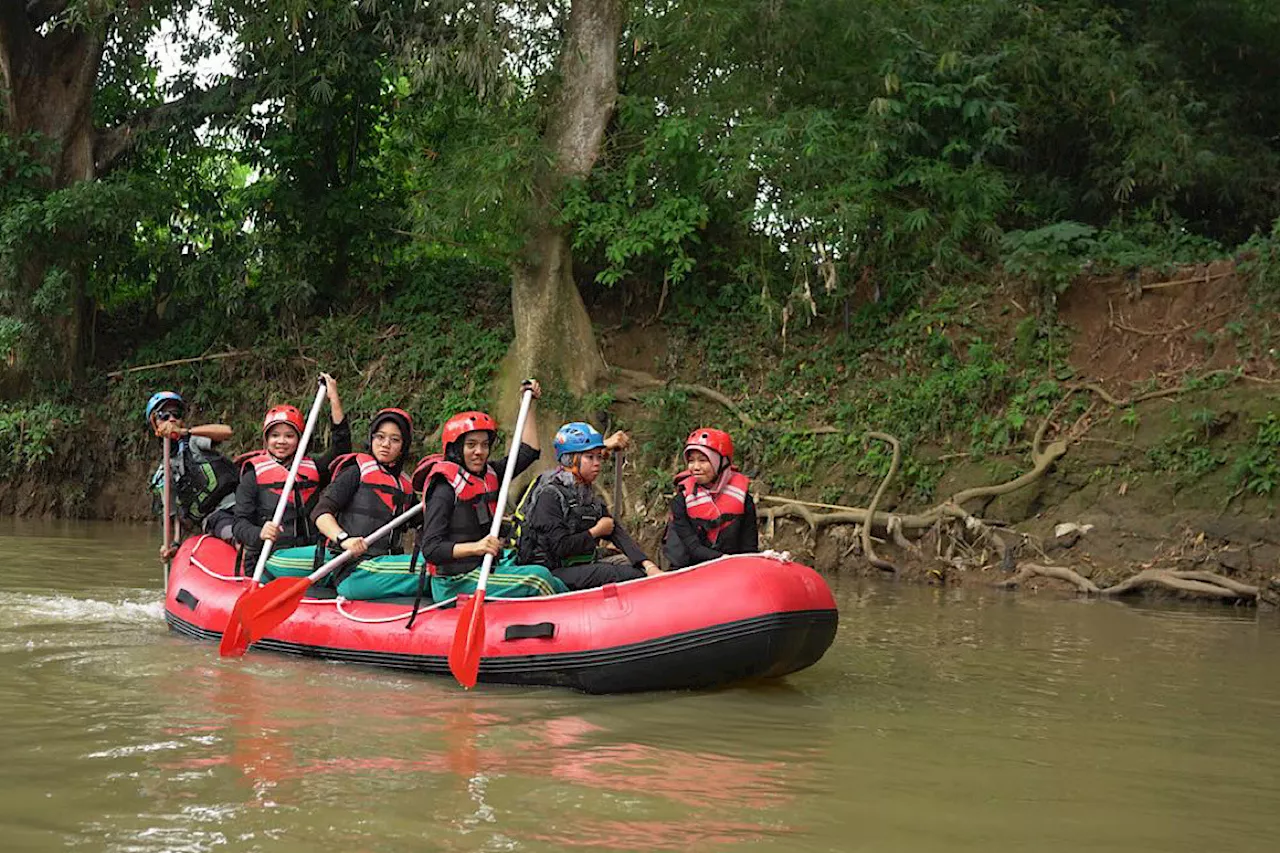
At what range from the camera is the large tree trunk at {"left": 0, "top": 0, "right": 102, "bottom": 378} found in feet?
56.1

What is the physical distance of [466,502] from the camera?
7434 mm

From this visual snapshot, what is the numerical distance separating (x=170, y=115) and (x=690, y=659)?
1325 centimetres

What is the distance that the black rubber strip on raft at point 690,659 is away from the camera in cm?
651

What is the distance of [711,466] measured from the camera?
7.55 m

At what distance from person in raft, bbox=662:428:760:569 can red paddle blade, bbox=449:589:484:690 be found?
4.03 feet

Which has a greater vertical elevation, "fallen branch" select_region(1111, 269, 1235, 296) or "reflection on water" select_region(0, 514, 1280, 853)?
"fallen branch" select_region(1111, 269, 1235, 296)

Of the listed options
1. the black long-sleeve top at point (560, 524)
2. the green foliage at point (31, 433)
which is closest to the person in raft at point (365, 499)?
the black long-sleeve top at point (560, 524)

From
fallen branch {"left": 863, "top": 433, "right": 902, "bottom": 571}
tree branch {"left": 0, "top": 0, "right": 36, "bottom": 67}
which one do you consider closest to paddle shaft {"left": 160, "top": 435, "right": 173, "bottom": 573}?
fallen branch {"left": 863, "top": 433, "right": 902, "bottom": 571}

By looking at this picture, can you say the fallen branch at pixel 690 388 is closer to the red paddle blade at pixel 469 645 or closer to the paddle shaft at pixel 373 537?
the paddle shaft at pixel 373 537

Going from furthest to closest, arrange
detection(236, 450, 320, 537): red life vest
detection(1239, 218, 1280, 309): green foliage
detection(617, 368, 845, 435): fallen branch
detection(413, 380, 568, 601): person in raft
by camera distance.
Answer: detection(617, 368, 845, 435): fallen branch, detection(1239, 218, 1280, 309): green foliage, detection(236, 450, 320, 537): red life vest, detection(413, 380, 568, 601): person in raft

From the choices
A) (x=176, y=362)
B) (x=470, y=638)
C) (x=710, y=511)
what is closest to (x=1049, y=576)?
(x=710, y=511)

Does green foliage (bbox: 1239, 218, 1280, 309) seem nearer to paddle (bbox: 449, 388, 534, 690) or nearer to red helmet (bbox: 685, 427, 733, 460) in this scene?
red helmet (bbox: 685, 427, 733, 460)

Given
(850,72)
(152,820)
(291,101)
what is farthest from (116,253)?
(152,820)

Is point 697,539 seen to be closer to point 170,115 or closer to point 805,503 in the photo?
point 805,503
